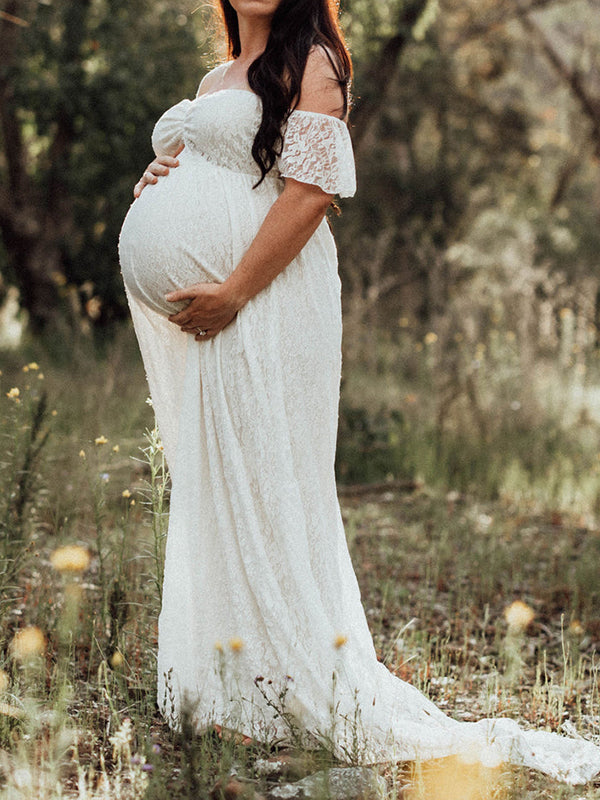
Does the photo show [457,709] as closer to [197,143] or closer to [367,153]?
[197,143]

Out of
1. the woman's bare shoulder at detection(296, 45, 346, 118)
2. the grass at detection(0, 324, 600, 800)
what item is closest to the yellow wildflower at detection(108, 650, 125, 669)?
the grass at detection(0, 324, 600, 800)

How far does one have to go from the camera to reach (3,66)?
8.77 meters

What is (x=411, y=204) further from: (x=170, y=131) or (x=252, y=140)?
(x=252, y=140)

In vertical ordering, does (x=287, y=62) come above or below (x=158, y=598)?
above

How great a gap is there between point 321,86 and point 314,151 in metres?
0.17

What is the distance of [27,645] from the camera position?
261 cm

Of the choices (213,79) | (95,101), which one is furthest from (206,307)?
(95,101)

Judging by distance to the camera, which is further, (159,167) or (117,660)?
(159,167)

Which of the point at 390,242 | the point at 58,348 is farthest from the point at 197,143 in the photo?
the point at 390,242

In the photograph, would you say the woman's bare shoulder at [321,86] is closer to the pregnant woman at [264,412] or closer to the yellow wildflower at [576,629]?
the pregnant woman at [264,412]

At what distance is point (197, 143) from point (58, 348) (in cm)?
676

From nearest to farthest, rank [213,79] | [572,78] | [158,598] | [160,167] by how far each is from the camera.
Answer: [160,167]
[213,79]
[158,598]
[572,78]

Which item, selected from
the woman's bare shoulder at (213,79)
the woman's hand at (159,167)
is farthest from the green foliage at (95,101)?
the woman's hand at (159,167)

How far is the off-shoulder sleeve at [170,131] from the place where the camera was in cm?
260
